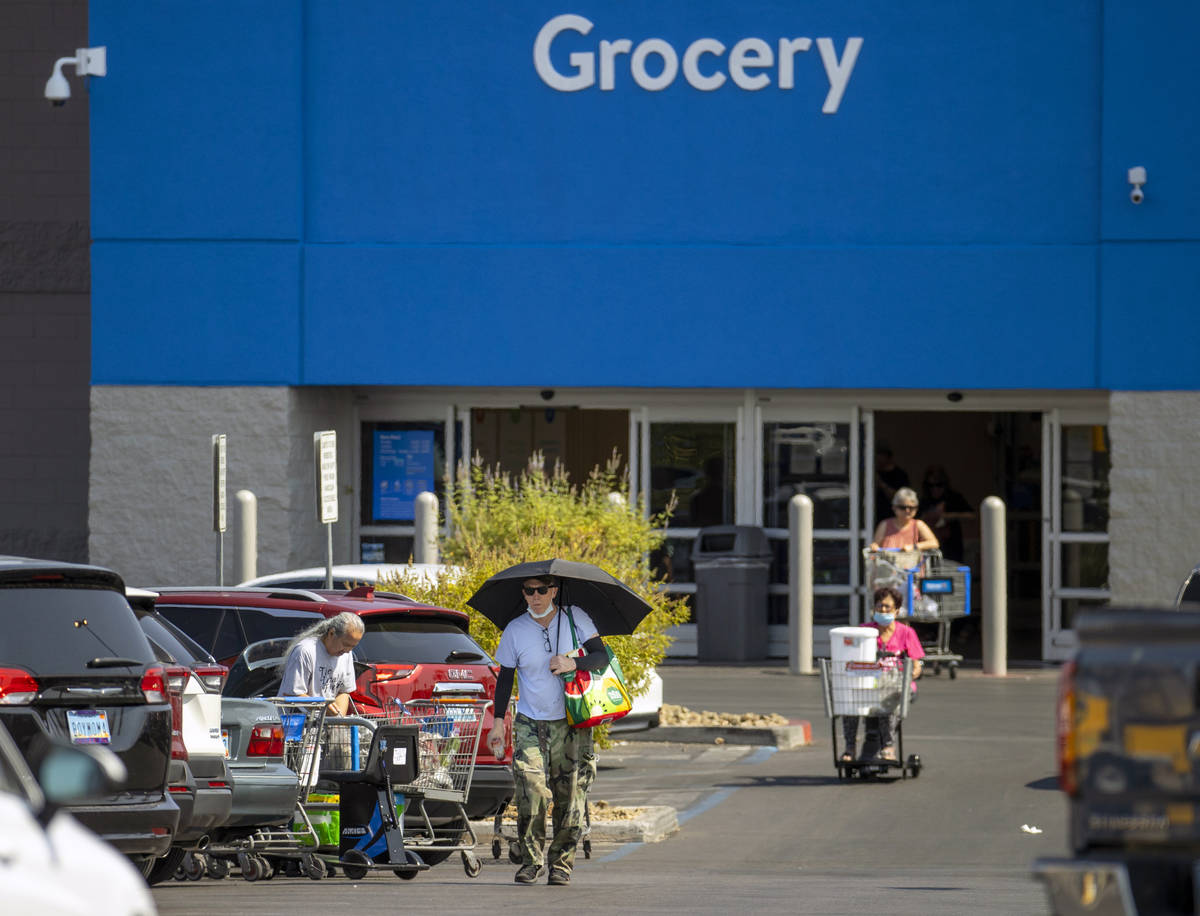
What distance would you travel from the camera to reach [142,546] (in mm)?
24156

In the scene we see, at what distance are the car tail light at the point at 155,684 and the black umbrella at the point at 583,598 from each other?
8.59ft

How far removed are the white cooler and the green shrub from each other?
1445mm

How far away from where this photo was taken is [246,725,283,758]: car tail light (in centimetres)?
1100

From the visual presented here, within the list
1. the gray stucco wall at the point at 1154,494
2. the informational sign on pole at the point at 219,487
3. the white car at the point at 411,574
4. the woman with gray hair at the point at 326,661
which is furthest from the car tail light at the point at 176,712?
the gray stucco wall at the point at 1154,494

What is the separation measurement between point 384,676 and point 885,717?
4.82m

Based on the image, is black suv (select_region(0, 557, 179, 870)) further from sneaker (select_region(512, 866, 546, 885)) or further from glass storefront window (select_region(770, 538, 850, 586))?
glass storefront window (select_region(770, 538, 850, 586))

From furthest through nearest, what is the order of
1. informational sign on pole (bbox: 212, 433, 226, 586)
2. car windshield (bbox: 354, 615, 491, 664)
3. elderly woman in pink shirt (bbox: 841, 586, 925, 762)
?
informational sign on pole (bbox: 212, 433, 226, 586)
elderly woman in pink shirt (bbox: 841, 586, 925, 762)
car windshield (bbox: 354, 615, 491, 664)

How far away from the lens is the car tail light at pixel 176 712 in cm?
963

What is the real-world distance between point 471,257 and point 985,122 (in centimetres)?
611

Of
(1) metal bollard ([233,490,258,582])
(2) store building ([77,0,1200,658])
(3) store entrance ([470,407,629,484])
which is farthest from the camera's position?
(3) store entrance ([470,407,629,484])

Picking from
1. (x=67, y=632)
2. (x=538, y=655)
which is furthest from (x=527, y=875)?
(x=67, y=632)

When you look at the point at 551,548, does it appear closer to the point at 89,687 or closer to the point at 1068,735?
the point at 89,687

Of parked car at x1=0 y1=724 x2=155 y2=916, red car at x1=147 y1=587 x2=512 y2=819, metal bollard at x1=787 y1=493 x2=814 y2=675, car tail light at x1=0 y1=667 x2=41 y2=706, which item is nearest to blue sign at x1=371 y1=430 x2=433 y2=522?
metal bollard at x1=787 y1=493 x2=814 y2=675

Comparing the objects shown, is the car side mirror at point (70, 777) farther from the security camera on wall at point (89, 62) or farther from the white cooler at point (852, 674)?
the security camera on wall at point (89, 62)
